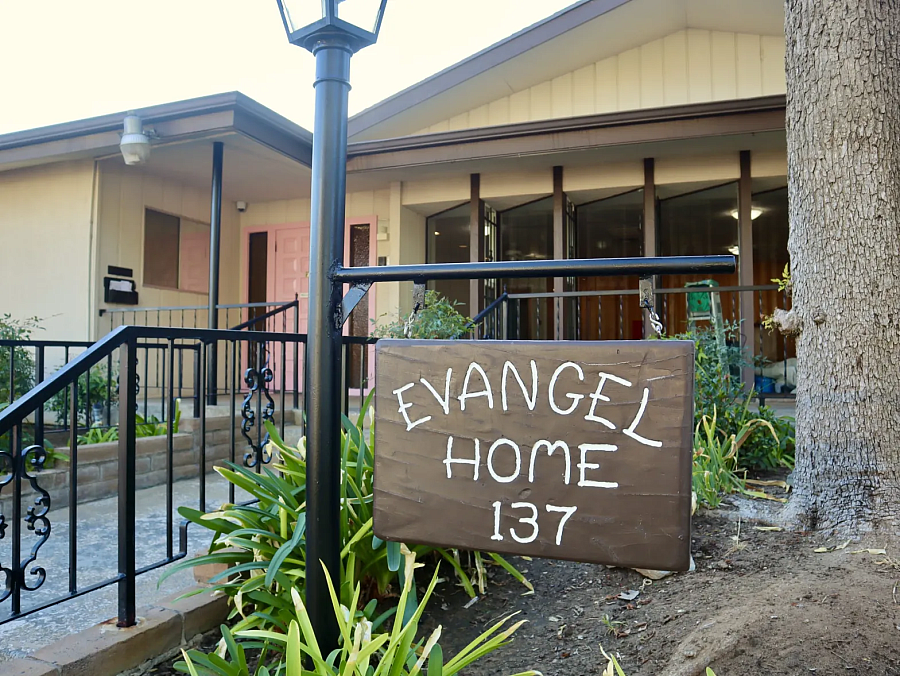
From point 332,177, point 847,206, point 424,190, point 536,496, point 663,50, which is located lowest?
point 536,496

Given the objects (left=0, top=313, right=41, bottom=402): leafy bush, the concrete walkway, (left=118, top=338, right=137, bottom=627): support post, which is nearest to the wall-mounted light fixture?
(left=0, top=313, right=41, bottom=402): leafy bush

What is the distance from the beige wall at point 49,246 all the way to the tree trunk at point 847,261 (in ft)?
22.7

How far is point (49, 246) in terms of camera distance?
734 centimetres

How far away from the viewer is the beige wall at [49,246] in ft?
23.5

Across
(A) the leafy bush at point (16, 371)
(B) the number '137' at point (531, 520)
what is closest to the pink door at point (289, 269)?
(A) the leafy bush at point (16, 371)

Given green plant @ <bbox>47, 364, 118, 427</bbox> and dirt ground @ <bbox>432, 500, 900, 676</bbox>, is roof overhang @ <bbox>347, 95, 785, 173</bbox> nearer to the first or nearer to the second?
green plant @ <bbox>47, 364, 118, 427</bbox>

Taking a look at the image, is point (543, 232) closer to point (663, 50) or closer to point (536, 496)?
point (663, 50)

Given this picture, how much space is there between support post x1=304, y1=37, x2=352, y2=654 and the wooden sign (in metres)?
0.25

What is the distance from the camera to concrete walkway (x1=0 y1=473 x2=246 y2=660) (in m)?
2.32

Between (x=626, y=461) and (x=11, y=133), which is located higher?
(x=11, y=133)

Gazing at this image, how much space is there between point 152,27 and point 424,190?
46.5ft

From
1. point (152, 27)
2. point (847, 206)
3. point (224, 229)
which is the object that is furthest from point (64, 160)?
point (152, 27)

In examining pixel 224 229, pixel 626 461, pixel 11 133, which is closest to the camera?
pixel 626 461

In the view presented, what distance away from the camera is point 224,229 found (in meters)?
8.56
